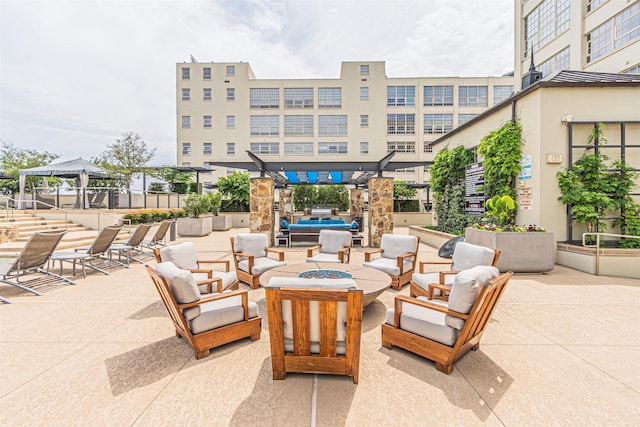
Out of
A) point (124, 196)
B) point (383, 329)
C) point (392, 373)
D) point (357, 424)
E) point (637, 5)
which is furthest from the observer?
point (124, 196)

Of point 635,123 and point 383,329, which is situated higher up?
point 635,123

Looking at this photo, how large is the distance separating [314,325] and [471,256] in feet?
9.98

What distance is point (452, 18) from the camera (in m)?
8.59

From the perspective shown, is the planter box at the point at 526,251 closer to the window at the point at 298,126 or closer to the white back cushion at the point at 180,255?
the white back cushion at the point at 180,255

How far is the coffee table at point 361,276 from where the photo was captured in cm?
353

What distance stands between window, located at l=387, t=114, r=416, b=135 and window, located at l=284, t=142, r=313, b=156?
9.07 meters

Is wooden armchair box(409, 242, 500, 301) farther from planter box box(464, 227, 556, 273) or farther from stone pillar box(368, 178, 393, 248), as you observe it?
stone pillar box(368, 178, 393, 248)

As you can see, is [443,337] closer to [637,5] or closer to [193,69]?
[637,5]

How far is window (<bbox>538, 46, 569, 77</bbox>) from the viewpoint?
1505 centimetres

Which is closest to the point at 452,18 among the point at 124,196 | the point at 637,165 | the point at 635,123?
the point at 635,123

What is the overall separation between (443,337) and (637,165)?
897 cm

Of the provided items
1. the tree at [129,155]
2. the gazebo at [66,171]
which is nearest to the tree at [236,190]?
the gazebo at [66,171]

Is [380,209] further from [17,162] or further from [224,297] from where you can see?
[17,162]

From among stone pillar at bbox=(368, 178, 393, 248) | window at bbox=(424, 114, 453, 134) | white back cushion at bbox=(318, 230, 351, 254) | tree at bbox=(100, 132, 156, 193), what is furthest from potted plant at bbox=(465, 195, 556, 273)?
window at bbox=(424, 114, 453, 134)
